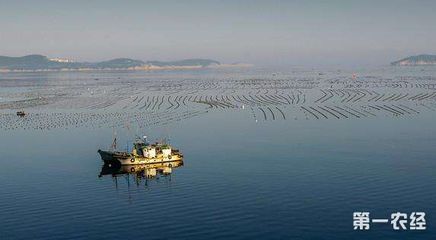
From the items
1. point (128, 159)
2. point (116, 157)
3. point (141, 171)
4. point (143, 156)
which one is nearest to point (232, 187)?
point (141, 171)

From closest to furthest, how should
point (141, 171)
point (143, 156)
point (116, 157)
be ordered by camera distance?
1. point (141, 171)
2. point (116, 157)
3. point (143, 156)

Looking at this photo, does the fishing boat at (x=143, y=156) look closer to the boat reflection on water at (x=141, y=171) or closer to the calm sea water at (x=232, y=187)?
the boat reflection on water at (x=141, y=171)

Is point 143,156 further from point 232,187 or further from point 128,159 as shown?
point 232,187

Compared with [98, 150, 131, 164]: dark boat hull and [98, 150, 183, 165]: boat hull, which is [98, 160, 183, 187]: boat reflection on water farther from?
[98, 150, 131, 164]: dark boat hull

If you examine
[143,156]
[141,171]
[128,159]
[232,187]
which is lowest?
[141,171]

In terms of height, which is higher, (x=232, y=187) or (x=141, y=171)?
(x=232, y=187)

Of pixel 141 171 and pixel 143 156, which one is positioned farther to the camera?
pixel 143 156

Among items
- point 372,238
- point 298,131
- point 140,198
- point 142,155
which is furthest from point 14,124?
point 372,238
